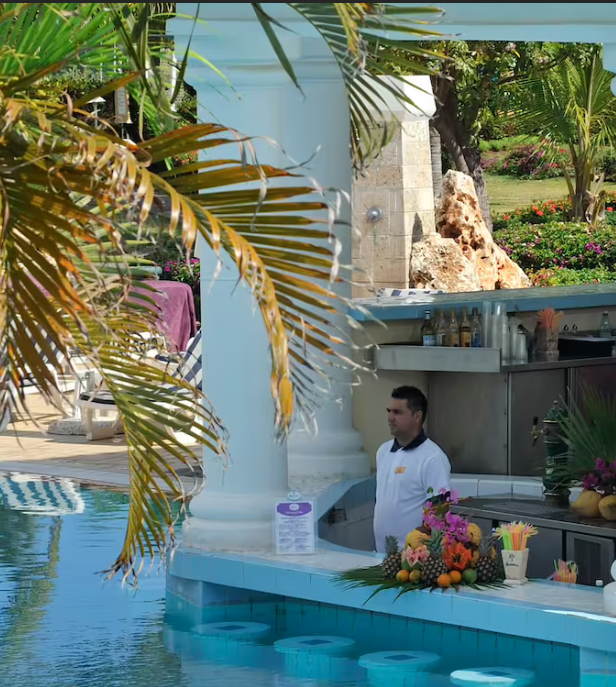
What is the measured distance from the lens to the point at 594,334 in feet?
36.6

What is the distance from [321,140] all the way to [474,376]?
2.07 m

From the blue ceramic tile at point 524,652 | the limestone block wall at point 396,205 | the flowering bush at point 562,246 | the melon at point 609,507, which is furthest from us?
the flowering bush at point 562,246

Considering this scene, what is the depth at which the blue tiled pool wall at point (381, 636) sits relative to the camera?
6.42m

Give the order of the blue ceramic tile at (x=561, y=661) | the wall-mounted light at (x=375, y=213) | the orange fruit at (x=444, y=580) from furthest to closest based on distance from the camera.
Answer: the wall-mounted light at (x=375, y=213) < the orange fruit at (x=444, y=580) < the blue ceramic tile at (x=561, y=661)

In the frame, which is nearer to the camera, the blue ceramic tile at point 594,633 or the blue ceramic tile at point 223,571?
the blue ceramic tile at point 594,633

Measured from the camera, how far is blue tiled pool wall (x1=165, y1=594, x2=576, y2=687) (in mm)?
6418

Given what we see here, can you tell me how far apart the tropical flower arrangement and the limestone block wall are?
10.4 metres

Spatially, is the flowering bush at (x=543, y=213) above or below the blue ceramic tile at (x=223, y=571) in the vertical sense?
above

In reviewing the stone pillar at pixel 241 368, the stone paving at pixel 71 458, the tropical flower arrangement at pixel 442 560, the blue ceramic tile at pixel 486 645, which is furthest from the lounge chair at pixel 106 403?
the blue ceramic tile at pixel 486 645

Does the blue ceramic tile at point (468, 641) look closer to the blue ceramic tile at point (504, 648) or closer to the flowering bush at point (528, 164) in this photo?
the blue ceramic tile at point (504, 648)

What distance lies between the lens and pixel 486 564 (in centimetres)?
680

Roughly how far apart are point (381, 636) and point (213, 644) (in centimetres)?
84

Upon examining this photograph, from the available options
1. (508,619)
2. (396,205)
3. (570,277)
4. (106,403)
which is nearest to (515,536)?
(508,619)

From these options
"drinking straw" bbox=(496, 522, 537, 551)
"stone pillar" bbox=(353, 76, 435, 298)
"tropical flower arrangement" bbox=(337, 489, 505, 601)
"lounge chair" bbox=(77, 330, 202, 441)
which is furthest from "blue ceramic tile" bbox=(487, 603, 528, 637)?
"stone pillar" bbox=(353, 76, 435, 298)
